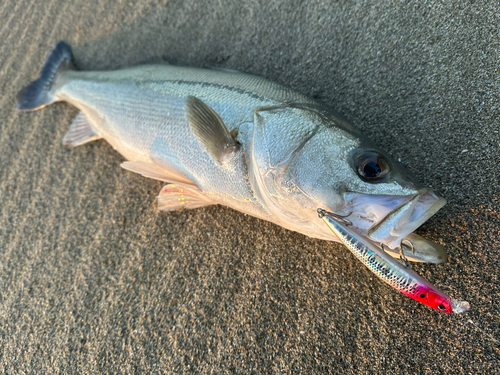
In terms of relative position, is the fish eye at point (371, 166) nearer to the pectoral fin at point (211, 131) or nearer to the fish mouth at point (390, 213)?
the fish mouth at point (390, 213)

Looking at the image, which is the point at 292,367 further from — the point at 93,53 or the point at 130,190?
the point at 93,53

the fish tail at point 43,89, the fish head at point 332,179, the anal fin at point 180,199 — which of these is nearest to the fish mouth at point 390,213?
the fish head at point 332,179

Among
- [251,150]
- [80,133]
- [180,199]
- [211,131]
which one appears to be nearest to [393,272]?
[251,150]

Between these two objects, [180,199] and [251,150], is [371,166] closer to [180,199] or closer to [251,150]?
[251,150]

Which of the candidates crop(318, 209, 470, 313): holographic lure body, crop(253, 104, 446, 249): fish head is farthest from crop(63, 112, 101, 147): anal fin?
crop(318, 209, 470, 313): holographic lure body

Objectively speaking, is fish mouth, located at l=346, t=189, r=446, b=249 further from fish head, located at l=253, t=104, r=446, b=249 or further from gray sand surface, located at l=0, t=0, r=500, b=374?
gray sand surface, located at l=0, t=0, r=500, b=374

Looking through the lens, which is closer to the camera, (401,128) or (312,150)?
(312,150)

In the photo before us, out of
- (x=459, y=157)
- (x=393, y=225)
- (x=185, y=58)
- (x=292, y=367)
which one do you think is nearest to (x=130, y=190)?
(x=185, y=58)
